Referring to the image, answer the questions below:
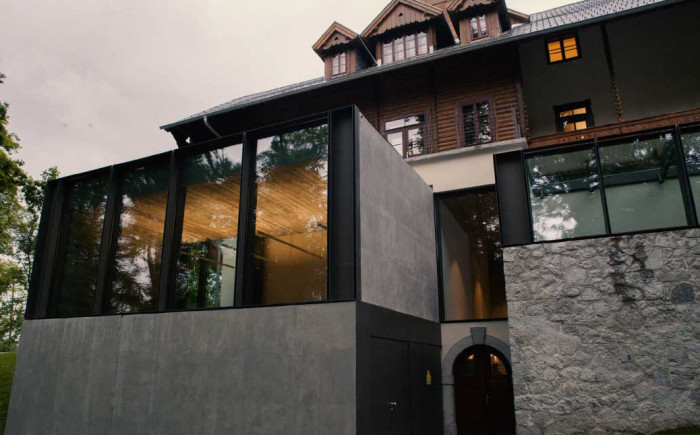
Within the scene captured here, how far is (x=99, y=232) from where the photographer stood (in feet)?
34.5

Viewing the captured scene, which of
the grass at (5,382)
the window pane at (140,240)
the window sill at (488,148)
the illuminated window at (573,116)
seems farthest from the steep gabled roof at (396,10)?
the grass at (5,382)

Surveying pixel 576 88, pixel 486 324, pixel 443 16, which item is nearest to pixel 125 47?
pixel 443 16

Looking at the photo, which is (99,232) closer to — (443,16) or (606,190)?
(606,190)

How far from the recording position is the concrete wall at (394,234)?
8.20m

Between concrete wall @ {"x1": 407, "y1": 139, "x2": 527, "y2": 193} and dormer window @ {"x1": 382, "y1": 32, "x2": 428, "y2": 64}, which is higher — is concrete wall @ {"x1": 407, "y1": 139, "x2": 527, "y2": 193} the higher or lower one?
the lower one

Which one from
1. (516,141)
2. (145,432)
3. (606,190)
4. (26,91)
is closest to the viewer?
(145,432)

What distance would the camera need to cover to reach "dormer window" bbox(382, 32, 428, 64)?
616 inches

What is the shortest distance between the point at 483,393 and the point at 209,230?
22.0 feet

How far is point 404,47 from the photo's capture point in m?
15.9

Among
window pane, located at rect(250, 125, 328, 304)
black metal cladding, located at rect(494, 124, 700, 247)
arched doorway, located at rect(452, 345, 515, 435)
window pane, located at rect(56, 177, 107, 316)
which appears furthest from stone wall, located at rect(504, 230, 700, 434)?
window pane, located at rect(56, 177, 107, 316)

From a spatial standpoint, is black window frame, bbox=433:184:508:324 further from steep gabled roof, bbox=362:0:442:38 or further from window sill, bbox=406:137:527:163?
steep gabled roof, bbox=362:0:442:38

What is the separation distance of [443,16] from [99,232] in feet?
36.1

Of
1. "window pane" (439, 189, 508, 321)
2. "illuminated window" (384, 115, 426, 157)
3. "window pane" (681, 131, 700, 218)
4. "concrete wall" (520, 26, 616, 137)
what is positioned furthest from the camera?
"concrete wall" (520, 26, 616, 137)

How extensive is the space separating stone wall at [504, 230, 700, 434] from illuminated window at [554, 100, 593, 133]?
281 inches
